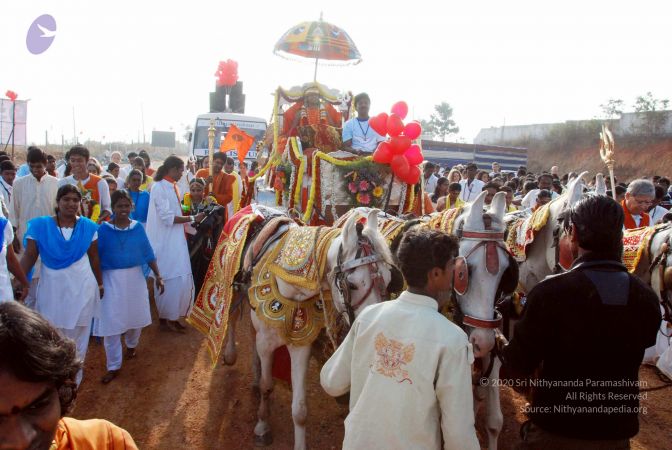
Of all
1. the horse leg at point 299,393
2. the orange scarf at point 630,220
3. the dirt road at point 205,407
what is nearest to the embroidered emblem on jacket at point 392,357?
the horse leg at point 299,393

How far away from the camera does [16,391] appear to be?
3.92 ft

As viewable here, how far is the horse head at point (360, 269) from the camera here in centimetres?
274

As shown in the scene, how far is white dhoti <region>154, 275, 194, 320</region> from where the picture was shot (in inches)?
240

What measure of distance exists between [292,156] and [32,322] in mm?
4788

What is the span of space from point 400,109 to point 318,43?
3.41 meters

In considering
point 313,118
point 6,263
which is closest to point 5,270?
point 6,263

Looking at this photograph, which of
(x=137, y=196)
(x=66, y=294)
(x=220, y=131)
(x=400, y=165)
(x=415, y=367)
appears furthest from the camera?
(x=220, y=131)

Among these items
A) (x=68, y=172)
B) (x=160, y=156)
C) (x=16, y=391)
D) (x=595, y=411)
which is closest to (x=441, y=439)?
(x=595, y=411)

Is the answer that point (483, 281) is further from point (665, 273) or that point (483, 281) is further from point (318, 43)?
point (318, 43)

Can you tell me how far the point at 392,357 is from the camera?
72.4 inches

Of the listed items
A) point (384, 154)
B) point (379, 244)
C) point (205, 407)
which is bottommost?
point (205, 407)

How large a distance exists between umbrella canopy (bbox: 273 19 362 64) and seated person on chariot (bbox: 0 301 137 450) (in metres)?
7.11

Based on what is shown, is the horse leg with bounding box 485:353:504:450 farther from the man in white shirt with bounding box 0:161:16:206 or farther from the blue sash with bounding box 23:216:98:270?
the man in white shirt with bounding box 0:161:16:206

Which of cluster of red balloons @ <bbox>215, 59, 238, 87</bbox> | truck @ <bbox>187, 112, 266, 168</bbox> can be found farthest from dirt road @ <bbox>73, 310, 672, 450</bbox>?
truck @ <bbox>187, 112, 266, 168</bbox>
